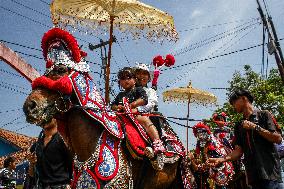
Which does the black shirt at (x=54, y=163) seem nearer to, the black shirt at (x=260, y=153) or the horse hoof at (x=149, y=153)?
the horse hoof at (x=149, y=153)

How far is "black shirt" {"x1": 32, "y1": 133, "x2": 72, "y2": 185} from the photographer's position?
479 centimetres

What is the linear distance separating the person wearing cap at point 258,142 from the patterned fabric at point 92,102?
1532mm

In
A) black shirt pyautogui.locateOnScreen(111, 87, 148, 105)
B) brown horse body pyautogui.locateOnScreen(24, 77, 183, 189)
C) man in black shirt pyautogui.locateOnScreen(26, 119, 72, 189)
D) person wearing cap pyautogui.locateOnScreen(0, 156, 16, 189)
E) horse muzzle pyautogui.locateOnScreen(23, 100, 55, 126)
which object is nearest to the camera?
horse muzzle pyautogui.locateOnScreen(23, 100, 55, 126)

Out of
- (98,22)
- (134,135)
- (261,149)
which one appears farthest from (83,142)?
(98,22)

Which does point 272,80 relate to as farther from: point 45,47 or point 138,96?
point 45,47

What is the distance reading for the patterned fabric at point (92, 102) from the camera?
4301mm

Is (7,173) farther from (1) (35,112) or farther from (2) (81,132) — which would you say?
(1) (35,112)

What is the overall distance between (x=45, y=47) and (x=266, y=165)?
304cm

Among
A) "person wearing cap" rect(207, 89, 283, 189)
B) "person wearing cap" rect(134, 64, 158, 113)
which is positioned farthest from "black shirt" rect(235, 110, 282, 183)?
"person wearing cap" rect(134, 64, 158, 113)

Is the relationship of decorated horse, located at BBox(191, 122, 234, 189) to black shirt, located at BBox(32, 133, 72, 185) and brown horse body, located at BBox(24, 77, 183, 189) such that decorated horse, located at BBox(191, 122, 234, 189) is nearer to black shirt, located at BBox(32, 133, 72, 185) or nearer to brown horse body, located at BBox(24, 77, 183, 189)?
brown horse body, located at BBox(24, 77, 183, 189)

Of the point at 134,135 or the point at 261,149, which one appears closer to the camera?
the point at 261,149

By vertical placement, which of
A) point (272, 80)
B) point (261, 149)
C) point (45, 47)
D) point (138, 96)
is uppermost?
point (272, 80)

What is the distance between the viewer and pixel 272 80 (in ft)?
76.5

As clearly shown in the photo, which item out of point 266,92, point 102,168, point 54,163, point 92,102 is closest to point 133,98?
point 92,102
